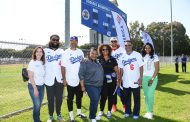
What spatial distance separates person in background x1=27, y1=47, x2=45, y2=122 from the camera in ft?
23.3

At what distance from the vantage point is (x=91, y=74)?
25.7ft

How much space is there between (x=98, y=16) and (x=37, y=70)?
9.59 metres

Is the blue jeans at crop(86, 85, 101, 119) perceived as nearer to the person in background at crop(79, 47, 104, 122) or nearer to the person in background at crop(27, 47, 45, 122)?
the person in background at crop(79, 47, 104, 122)

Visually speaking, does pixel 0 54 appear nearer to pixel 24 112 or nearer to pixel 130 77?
pixel 24 112

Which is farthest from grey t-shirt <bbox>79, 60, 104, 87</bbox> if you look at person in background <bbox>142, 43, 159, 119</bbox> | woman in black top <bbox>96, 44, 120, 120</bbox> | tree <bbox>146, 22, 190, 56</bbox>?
tree <bbox>146, 22, 190, 56</bbox>

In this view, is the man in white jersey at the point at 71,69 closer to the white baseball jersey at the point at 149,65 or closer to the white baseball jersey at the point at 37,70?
the white baseball jersey at the point at 37,70

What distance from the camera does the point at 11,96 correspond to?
13.6 metres

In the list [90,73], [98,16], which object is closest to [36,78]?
[90,73]

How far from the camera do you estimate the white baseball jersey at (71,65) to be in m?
8.34

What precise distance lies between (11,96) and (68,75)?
5.99 meters

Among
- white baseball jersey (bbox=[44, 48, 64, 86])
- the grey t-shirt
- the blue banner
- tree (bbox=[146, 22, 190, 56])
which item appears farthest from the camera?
tree (bbox=[146, 22, 190, 56])

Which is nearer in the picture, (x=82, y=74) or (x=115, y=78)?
(x=82, y=74)

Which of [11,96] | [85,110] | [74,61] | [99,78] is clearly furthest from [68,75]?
[11,96]

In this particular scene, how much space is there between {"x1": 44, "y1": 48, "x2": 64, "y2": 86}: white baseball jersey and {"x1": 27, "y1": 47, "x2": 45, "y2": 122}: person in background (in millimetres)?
635
